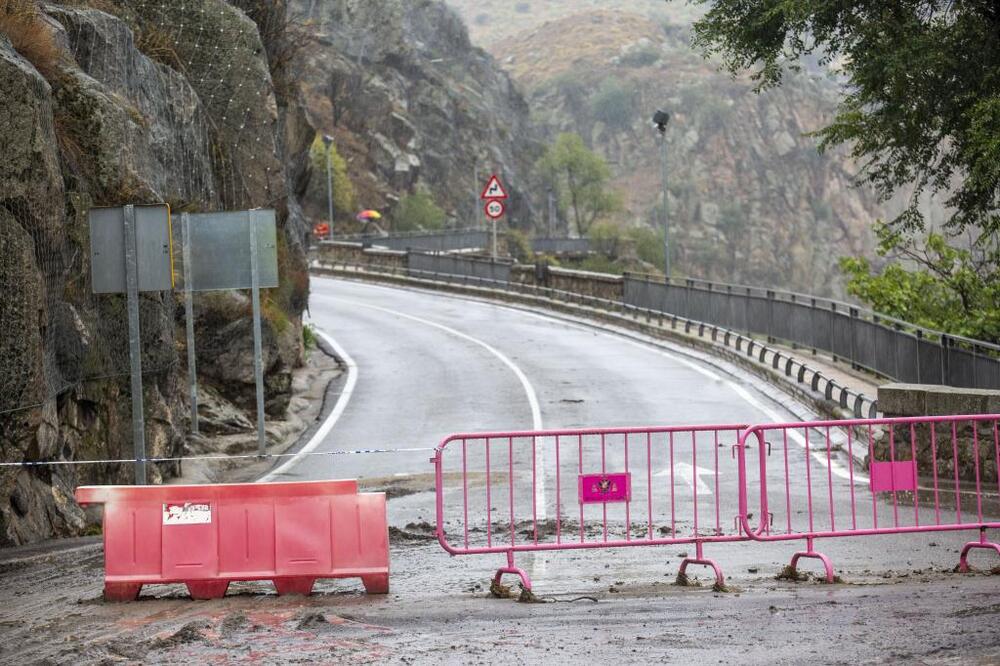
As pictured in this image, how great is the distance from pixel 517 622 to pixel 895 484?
3.83 metres

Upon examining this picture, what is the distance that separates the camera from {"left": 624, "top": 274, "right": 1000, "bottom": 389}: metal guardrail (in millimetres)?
18938

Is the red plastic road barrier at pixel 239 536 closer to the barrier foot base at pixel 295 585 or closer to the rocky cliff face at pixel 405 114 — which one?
the barrier foot base at pixel 295 585

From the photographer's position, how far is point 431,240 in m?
81.1

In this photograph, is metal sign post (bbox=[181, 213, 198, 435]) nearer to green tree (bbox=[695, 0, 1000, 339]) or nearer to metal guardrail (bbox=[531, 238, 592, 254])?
green tree (bbox=[695, 0, 1000, 339])

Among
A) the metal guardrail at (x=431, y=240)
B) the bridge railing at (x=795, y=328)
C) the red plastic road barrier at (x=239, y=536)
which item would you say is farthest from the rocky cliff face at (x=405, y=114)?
the red plastic road barrier at (x=239, y=536)

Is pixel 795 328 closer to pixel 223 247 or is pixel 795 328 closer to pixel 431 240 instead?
pixel 223 247

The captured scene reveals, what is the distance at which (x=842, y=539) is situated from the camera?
462 inches

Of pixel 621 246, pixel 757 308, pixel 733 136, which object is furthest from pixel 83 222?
pixel 733 136

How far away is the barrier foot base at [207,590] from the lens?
30.8 ft

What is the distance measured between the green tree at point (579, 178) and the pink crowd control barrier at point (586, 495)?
12207cm

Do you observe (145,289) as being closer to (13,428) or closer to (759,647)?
(13,428)

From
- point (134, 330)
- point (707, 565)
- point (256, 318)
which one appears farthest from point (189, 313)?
point (707, 565)

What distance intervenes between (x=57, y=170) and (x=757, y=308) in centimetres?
2196

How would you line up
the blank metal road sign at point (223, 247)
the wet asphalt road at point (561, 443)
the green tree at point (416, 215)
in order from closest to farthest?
the wet asphalt road at point (561, 443) → the blank metal road sign at point (223, 247) → the green tree at point (416, 215)
